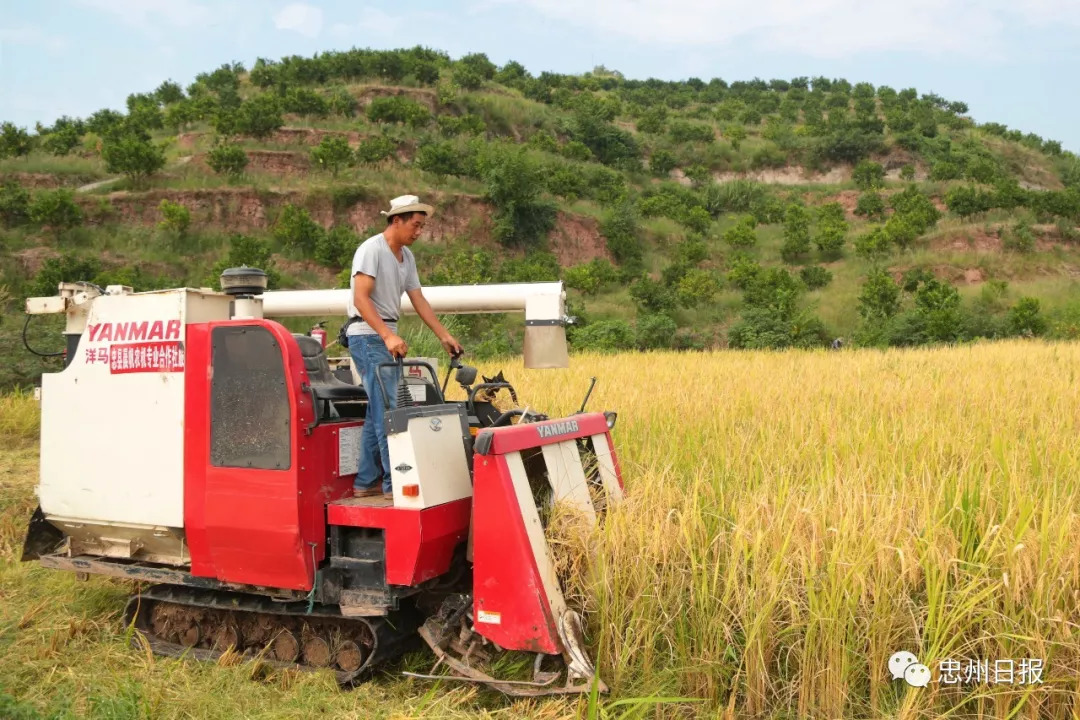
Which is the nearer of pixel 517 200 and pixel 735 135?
pixel 517 200

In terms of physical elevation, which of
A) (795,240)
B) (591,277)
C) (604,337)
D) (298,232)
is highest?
(795,240)

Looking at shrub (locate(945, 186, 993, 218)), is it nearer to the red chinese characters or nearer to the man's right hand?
the man's right hand

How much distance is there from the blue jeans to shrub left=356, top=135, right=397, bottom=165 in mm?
33017

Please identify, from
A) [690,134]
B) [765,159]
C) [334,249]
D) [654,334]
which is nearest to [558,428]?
[654,334]

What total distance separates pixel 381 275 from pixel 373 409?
0.80m

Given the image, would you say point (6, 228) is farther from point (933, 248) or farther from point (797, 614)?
point (933, 248)

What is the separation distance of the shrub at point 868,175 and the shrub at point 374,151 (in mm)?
28300

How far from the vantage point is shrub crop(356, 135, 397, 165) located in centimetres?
3570

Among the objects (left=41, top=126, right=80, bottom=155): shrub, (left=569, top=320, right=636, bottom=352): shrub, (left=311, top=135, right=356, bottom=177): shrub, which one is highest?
(left=41, top=126, right=80, bottom=155): shrub

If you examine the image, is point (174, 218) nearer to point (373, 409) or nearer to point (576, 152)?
point (576, 152)

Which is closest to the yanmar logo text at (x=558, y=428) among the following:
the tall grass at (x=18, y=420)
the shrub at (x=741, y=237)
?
the tall grass at (x=18, y=420)

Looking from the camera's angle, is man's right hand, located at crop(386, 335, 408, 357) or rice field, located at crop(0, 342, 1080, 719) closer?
rice field, located at crop(0, 342, 1080, 719)
